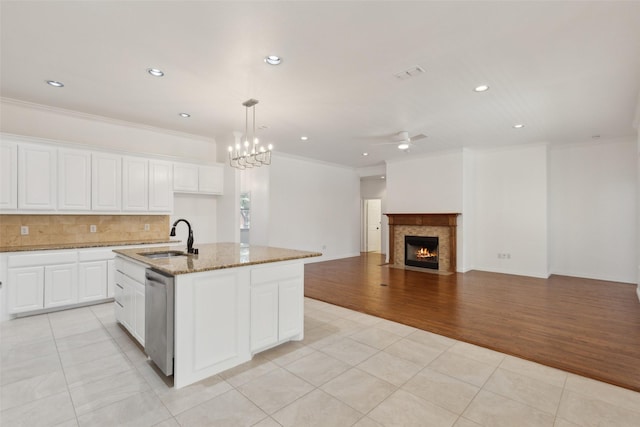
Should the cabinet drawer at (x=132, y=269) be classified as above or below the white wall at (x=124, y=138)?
below

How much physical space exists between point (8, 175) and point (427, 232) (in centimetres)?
761

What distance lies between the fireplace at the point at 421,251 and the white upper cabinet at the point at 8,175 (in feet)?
24.2

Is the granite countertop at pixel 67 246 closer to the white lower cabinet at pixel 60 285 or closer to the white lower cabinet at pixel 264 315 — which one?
the white lower cabinet at pixel 60 285

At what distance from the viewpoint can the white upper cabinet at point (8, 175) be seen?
392 cm

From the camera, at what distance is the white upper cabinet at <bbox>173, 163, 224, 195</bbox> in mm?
5477

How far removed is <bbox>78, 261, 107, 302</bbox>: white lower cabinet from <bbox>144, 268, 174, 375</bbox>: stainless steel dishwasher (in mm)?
2256

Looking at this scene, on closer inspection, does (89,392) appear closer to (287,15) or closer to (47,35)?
(47,35)

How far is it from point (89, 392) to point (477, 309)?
14.4 feet

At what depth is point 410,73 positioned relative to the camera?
10.9 ft

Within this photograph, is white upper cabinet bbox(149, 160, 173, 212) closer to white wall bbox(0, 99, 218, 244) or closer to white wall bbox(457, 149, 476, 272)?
white wall bbox(0, 99, 218, 244)

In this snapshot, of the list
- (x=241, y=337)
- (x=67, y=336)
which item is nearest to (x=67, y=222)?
(x=67, y=336)

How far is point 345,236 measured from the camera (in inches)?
371

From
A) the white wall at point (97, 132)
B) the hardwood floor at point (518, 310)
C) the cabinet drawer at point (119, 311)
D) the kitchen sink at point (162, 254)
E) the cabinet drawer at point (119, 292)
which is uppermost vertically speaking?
the white wall at point (97, 132)

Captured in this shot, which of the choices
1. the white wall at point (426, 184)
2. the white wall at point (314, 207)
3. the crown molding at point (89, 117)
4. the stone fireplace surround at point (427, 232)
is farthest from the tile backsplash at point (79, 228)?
the white wall at point (426, 184)
